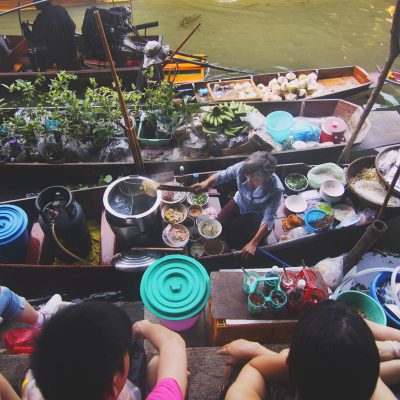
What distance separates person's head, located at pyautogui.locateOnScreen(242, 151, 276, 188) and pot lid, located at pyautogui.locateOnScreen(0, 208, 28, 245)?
291 cm

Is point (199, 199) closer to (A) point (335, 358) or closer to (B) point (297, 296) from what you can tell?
(B) point (297, 296)

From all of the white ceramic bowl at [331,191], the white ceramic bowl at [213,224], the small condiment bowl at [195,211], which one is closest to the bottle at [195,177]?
the small condiment bowl at [195,211]

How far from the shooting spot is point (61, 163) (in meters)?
5.52

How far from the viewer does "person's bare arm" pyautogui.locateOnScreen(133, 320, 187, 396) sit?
6.63 feet

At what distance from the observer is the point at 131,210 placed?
3949 mm

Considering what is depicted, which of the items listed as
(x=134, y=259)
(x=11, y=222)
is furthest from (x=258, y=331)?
(x=11, y=222)

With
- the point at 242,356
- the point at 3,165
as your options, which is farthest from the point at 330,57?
the point at 242,356

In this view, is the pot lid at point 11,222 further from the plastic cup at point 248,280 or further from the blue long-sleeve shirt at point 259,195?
the plastic cup at point 248,280

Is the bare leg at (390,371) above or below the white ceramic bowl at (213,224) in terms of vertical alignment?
above

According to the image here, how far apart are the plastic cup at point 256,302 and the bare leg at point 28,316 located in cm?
222

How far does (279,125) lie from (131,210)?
343cm

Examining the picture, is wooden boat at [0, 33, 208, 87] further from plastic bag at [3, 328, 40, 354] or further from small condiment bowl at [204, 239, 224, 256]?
plastic bag at [3, 328, 40, 354]

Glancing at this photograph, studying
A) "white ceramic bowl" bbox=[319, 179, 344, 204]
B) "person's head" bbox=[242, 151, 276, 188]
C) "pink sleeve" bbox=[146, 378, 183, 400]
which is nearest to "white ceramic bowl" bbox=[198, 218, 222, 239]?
"person's head" bbox=[242, 151, 276, 188]

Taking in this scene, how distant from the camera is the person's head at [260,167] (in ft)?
12.2
